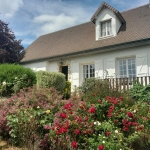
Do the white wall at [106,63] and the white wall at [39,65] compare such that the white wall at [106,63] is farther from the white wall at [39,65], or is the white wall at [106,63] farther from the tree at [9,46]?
the tree at [9,46]

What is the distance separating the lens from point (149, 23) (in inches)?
406

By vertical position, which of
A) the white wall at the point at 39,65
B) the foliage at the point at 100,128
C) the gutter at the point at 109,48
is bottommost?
the foliage at the point at 100,128

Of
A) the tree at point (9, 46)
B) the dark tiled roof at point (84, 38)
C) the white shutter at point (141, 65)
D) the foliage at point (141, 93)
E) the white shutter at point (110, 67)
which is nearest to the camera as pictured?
the foliage at point (141, 93)

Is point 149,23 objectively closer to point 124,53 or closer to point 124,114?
point 124,53

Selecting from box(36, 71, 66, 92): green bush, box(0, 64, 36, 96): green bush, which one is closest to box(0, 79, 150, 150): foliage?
box(0, 64, 36, 96): green bush

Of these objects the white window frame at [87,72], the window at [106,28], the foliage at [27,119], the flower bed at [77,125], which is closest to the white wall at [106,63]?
the white window frame at [87,72]

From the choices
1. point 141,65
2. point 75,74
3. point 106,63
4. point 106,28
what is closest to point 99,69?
point 106,63

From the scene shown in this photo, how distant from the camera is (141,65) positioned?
358 inches

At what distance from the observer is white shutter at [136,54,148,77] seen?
352 inches

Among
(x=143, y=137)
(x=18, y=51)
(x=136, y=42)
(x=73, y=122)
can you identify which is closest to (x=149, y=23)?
(x=136, y=42)

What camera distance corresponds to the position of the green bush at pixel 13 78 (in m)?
7.64

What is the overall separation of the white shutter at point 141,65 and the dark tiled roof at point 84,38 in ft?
3.34

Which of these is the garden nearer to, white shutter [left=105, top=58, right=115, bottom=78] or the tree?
white shutter [left=105, top=58, right=115, bottom=78]

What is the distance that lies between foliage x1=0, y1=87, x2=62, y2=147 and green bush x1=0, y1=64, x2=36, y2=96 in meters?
3.61
